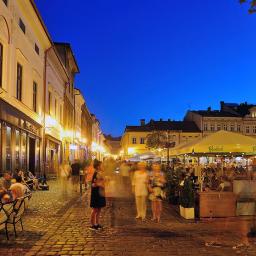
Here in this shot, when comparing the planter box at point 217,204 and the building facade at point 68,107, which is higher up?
the building facade at point 68,107

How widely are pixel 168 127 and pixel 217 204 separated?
79688 mm

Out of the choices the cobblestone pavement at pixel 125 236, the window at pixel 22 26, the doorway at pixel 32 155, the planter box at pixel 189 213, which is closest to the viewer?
the cobblestone pavement at pixel 125 236

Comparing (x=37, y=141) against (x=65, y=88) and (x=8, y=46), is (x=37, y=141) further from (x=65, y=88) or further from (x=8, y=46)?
(x=65, y=88)

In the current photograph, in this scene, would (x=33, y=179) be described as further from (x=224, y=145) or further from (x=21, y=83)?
(x=224, y=145)

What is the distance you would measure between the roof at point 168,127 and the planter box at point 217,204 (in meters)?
74.5

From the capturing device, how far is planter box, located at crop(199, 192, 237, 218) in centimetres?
1255

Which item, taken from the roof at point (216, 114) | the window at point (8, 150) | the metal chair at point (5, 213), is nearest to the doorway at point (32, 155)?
the window at point (8, 150)

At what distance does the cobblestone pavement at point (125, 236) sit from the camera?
823cm

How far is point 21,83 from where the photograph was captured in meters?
21.2

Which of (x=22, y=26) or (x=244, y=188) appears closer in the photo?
(x=244, y=188)

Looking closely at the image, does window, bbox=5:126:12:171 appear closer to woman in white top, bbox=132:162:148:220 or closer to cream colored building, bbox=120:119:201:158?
woman in white top, bbox=132:162:148:220

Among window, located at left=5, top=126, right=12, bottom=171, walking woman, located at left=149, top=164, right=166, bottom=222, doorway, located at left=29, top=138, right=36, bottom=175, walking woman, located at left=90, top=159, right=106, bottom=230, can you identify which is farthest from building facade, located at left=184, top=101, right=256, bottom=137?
walking woman, located at left=90, top=159, right=106, bottom=230

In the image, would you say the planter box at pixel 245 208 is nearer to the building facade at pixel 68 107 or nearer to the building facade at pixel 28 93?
the building facade at pixel 28 93

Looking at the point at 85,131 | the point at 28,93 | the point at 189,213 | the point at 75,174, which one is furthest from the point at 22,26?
the point at 85,131
